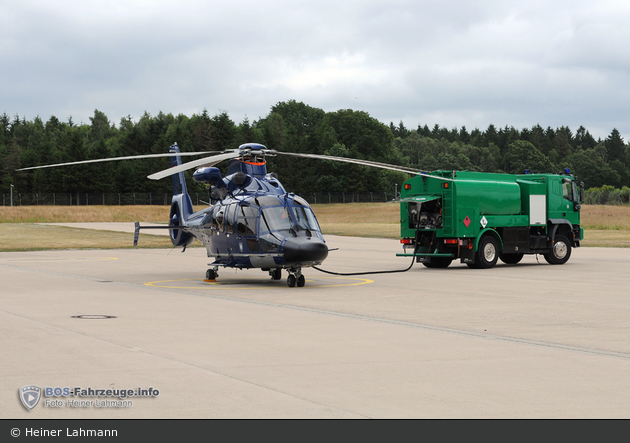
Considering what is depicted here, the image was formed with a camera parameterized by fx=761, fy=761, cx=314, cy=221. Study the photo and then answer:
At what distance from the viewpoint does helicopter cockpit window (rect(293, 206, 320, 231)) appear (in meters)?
20.7

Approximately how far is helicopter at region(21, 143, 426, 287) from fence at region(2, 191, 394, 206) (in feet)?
285

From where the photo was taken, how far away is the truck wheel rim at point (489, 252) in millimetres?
27344

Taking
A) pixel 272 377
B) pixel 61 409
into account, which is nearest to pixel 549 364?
pixel 272 377

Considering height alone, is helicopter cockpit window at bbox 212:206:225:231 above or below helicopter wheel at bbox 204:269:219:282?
above

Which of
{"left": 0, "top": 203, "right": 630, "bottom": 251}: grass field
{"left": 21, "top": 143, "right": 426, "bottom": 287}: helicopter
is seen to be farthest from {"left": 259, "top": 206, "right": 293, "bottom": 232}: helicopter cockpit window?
{"left": 0, "top": 203, "right": 630, "bottom": 251}: grass field

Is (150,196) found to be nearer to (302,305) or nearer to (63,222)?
(63,222)

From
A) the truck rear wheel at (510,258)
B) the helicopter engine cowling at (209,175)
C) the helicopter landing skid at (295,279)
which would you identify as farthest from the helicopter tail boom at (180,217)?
the truck rear wheel at (510,258)

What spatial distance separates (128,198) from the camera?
384 ft

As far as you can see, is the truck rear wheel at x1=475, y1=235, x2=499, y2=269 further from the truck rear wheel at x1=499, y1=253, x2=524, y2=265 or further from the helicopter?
the helicopter

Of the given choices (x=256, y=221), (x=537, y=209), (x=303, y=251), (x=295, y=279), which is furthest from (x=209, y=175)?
(x=537, y=209)

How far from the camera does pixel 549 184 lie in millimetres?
29469

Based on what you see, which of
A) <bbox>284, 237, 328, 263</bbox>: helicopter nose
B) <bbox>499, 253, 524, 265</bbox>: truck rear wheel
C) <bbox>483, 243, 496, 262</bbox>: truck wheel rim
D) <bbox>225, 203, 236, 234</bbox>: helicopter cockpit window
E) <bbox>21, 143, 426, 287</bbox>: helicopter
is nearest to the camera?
<bbox>284, 237, 328, 263</bbox>: helicopter nose

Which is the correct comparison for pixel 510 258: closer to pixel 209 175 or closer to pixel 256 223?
pixel 256 223
